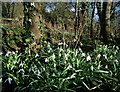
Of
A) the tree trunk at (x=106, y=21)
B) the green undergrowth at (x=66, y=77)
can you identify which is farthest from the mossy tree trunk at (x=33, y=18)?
the tree trunk at (x=106, y=21)

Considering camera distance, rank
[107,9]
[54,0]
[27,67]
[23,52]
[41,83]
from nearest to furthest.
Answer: [41,83] < [27,67] < [23,52] < [107,9] < [54,0]

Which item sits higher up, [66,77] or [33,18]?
[33,18]

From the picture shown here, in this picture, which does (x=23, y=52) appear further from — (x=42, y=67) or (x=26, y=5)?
(x=42, y=67)

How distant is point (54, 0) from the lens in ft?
42.2

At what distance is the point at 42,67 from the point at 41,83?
0.40 metres

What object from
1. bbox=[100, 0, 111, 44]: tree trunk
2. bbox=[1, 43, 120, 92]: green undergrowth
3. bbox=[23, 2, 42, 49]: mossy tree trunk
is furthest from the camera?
bbox=[100, 0, 111, 44]: tree trunk

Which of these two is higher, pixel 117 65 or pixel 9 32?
pixel 9 32

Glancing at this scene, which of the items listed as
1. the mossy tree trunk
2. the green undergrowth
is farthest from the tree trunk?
the green undergrowth

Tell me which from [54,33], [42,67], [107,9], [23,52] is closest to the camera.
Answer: [42,67]

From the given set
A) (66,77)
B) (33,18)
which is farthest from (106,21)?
(66,77)

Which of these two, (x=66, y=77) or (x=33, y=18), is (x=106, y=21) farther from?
(x=66, y=77)

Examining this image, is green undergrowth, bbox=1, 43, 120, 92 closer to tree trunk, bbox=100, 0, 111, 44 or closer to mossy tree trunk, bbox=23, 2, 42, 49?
mossy tree trunk, bbox=23, 2, 42, 49

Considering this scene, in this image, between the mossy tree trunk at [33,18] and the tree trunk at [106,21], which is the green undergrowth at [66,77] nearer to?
the mossy tree trunk at [33,18]

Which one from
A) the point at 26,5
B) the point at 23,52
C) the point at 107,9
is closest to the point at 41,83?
the point at 23,52
